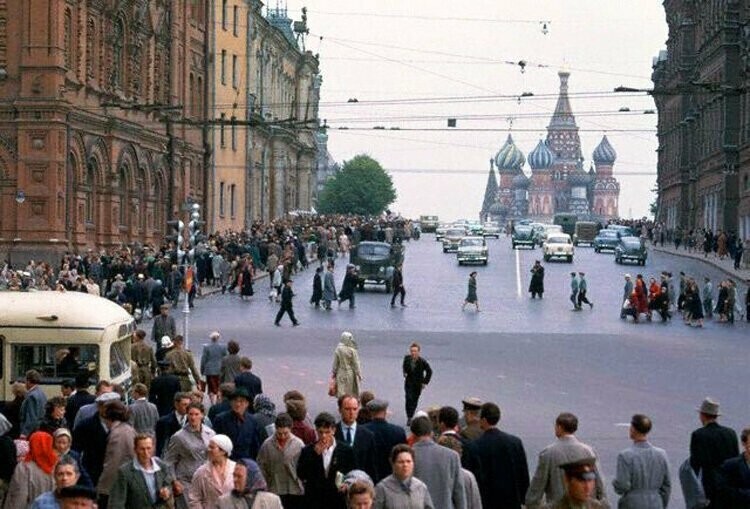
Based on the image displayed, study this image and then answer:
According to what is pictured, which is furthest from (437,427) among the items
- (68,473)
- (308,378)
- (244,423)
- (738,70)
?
(738,70)

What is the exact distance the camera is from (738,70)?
89062 millimetres

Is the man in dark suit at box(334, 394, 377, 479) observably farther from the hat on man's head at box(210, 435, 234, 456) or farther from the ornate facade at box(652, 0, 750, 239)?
the ornate facade at box(652, 0, 750, 239)

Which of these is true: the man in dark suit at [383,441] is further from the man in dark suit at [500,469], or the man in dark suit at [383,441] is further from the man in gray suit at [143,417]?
the man in gray suit at [143,417]

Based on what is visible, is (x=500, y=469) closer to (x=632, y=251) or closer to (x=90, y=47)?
(x=90, y=47)

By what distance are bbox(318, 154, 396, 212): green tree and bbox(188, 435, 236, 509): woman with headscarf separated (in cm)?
14943

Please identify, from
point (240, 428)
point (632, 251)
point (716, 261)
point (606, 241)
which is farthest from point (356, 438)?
point (606, 241)

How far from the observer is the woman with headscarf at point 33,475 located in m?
12.7

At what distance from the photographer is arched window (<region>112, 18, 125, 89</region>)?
59.0m

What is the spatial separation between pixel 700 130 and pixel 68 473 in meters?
95.0

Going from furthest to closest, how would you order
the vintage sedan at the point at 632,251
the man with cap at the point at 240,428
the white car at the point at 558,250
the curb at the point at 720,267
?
the white car at the point at 558,250, the vintage sedan at the point at 632,251, the curb at the point at 720,267, the man with cap at the point at 240,428

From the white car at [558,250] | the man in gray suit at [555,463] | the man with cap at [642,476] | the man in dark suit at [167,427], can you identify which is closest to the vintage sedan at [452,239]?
the white car at [558,250]

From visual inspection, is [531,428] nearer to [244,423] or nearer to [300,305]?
[244,423]

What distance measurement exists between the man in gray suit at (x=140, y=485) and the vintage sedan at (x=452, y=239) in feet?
245

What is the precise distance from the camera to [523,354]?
3747cm
